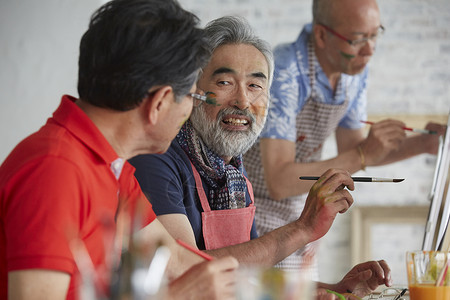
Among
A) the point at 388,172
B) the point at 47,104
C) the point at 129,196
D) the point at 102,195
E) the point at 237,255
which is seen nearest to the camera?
the point at 102,195

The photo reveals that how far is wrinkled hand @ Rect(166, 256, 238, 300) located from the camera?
0.88 m

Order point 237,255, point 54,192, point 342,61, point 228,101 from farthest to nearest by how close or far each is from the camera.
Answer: point 342,61 < point 228,101 < point 237,255 < point 54,192

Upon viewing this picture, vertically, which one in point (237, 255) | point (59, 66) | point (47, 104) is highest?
point (59, 66)

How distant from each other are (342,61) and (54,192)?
5.48ft

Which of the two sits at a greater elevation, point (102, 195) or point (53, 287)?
point (102, 195)

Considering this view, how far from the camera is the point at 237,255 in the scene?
1.46 meters

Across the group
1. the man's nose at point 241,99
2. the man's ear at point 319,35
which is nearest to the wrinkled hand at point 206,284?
the man's nose at point 241,99

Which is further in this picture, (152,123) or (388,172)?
(388,172)

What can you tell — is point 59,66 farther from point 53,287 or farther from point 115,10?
point 53,287

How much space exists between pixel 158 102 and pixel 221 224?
0.60 meters

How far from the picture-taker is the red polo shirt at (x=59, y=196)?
877 mm

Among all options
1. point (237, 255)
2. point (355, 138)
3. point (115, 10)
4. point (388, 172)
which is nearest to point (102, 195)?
point (115, 10)

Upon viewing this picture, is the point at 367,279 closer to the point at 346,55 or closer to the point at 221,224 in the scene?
the point at 221,224

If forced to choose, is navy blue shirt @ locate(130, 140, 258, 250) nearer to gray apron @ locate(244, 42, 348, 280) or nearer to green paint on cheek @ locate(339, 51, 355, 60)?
gray apron @ locate(244, 42, 348, 280)
